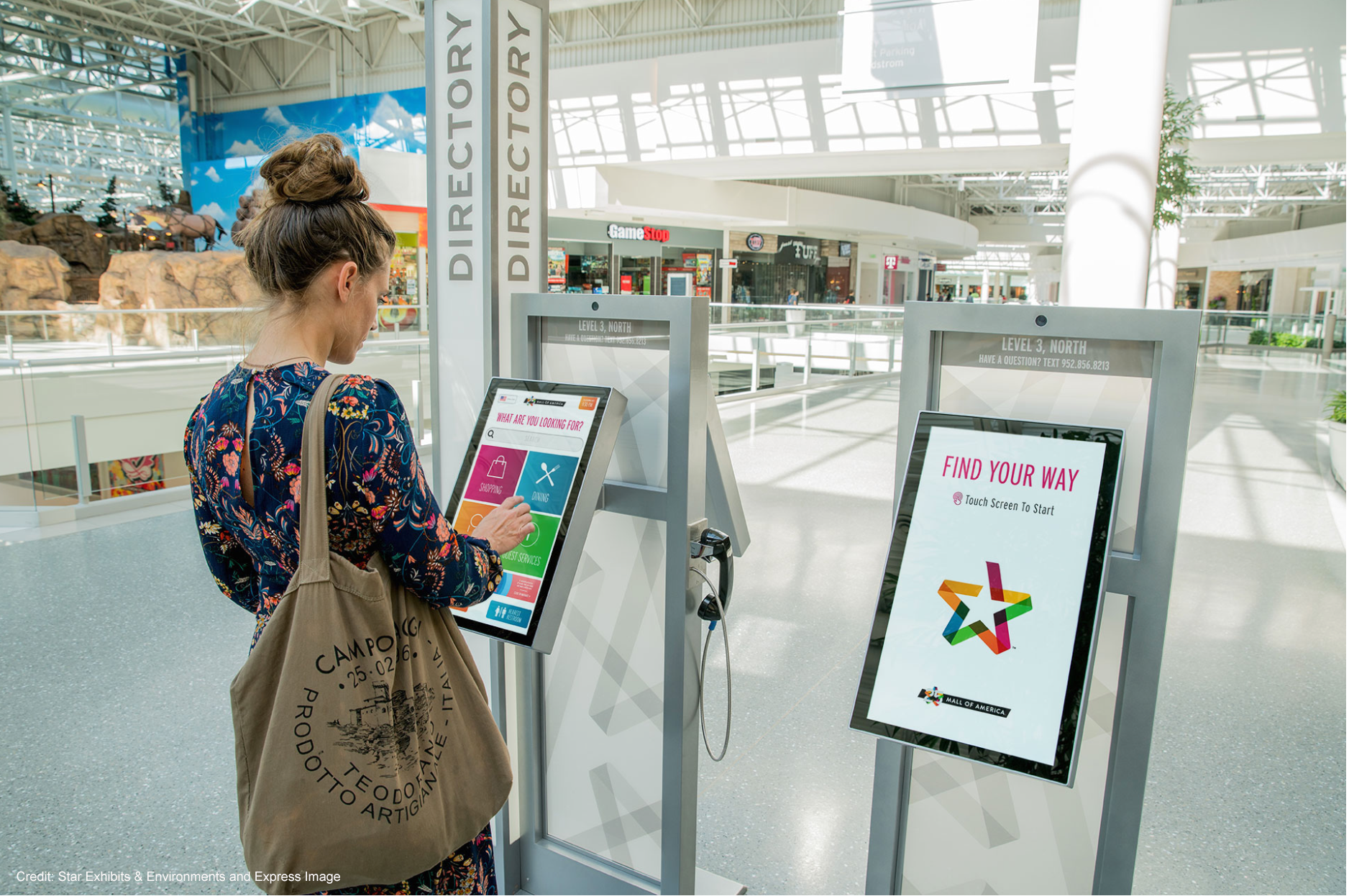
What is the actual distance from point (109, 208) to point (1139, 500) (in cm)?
2824

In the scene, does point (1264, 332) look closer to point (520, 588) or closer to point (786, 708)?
point (786, 708)

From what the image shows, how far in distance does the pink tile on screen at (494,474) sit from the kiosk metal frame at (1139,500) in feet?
2.84

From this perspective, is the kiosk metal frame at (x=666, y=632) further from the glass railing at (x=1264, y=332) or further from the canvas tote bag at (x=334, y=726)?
the glass railing at (x=1264, y=332)

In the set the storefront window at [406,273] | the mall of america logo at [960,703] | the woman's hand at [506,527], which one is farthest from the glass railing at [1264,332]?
the woman's hand at [506,527]

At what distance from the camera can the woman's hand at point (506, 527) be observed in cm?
159

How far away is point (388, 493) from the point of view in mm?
1181

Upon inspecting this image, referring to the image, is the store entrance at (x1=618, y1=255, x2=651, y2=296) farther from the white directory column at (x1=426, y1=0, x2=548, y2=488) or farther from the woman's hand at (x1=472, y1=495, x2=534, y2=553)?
the woman's hand at (x1=472, y1=495, x2=534, y2=553)

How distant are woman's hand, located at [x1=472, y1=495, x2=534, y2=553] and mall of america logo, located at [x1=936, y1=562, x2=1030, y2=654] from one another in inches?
29.7

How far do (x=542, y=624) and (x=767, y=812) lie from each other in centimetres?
124

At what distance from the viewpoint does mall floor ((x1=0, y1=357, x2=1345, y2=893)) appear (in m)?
2.43

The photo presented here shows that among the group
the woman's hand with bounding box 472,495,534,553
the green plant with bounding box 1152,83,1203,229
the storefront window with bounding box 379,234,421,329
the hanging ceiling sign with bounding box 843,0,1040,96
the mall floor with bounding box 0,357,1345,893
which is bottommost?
the mall floor with bounding box 0,357,1345,893

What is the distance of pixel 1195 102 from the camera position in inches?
409

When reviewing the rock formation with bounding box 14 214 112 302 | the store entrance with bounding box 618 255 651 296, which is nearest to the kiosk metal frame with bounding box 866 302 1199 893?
the store entrance with bounding box 618 255 651 296

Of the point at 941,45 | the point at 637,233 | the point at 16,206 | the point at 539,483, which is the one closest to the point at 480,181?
the point at 539,483
